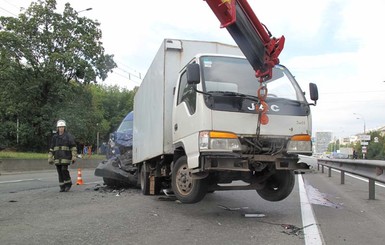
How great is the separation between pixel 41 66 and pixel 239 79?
106 ft

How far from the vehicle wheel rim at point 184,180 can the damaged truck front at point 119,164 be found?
5.09 metres

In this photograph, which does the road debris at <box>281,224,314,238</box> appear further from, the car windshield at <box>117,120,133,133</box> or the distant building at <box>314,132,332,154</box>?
the distant building at <box>314,132,332,154</box>

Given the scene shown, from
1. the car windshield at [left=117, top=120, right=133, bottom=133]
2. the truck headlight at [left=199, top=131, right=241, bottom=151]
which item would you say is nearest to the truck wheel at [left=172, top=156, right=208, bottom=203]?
the truck headlight at [left=199, top=131, right=241, bottom=151]

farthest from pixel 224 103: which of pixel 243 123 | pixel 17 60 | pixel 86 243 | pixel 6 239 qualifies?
pixel 17 60

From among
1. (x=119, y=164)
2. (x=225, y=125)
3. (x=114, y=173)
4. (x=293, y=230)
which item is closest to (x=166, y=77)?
(x=225, y=125)

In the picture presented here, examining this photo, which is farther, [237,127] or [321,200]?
[321,200]

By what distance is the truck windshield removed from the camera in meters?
6.71

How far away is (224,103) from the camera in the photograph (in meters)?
6.29

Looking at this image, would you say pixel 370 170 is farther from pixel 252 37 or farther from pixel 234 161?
pixel 252 37

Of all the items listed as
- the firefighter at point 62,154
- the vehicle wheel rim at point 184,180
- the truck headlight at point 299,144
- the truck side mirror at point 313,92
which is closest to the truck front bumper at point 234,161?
the truck headlight at point 299,144

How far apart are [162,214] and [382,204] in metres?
4.72

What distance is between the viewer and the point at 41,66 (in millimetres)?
35938

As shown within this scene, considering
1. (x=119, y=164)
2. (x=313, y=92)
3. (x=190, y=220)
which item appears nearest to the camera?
(x=190, y=220)

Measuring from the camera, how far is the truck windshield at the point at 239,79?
6.71 meters
